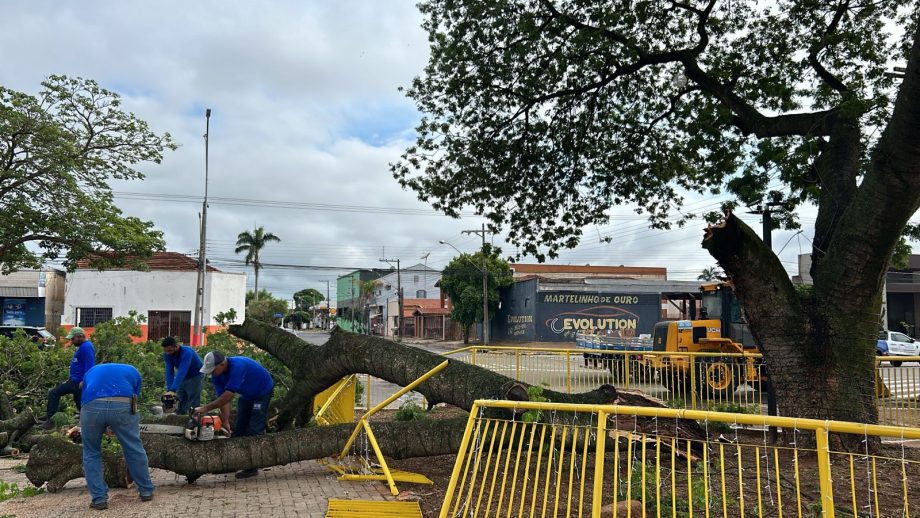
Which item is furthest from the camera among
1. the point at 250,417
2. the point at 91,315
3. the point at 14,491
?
the point at 91,315

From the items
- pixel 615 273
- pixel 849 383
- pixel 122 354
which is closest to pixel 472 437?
pixel 849 383

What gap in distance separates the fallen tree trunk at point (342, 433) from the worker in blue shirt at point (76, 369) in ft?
8.94

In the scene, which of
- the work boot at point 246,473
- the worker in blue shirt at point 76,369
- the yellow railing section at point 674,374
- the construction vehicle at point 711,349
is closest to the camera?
the work boot at point 246,473

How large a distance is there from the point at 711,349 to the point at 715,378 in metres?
3.89

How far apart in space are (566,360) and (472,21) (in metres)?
6.65

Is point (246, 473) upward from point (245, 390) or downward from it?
downward

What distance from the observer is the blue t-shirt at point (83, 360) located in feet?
28.9

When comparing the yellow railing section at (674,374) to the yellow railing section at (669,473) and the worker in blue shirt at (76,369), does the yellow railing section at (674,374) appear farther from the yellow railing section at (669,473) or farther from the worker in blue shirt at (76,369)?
the worker in blue shirt at (76,369)

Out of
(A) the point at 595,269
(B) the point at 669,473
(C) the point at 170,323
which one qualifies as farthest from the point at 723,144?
(A) the point at 595,269

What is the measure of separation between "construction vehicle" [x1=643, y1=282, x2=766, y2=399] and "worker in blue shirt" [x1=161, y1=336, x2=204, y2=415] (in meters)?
7.53

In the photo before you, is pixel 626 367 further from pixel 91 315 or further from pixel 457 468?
pixel 91 315

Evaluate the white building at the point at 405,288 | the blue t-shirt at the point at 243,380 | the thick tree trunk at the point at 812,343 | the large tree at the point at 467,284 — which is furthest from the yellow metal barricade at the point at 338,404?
the white building at the point at 405,288

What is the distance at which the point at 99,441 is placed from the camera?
19.0 feet

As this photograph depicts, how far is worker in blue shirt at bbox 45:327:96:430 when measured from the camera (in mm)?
8828
